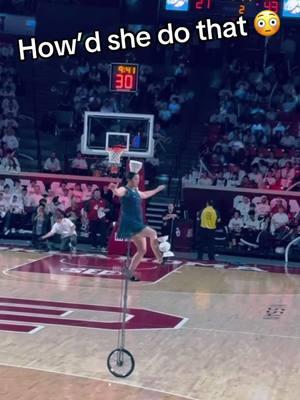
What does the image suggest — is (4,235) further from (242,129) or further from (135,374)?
(135,374)

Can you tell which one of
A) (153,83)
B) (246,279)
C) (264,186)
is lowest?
(246,279)

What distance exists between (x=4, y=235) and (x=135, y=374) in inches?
566

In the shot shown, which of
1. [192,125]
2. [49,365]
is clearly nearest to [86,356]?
[49,365]

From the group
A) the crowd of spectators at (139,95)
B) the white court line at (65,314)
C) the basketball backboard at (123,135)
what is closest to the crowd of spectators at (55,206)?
the basketball backboard at (123,135)

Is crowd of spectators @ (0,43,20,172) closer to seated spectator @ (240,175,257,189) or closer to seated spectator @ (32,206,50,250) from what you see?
seated spectator @ (32,206,50,250)

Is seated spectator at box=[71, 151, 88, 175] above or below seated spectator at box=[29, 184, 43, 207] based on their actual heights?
above

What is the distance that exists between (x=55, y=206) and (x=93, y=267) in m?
4.50

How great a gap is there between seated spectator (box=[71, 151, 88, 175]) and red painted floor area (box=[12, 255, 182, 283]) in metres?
4.43

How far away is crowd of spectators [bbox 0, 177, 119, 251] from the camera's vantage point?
2283 centimetres

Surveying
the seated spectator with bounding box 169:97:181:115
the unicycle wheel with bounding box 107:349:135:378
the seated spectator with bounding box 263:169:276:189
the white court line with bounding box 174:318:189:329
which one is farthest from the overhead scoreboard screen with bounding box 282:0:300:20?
the unicycle wheel with bounding box 107:349:135:378

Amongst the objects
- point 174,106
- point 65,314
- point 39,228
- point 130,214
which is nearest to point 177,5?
point 39,228

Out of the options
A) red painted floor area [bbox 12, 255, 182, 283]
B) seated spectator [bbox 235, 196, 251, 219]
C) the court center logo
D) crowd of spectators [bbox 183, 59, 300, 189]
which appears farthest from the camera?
crowd of spectators [bbox 183, 59, 300, 189]

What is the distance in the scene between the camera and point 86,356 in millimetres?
10844

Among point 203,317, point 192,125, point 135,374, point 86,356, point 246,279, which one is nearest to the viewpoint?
point 135,374
